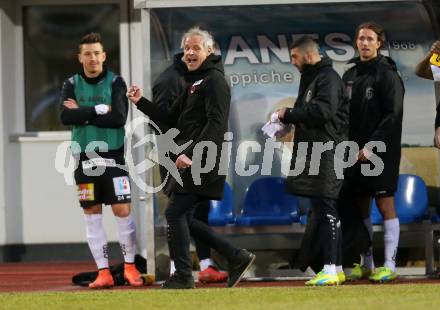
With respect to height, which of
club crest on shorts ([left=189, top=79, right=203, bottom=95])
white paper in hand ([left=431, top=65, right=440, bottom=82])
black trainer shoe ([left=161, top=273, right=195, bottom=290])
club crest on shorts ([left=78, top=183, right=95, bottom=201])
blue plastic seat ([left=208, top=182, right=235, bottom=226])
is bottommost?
black trainer shoe ([left=161, top=273, right=195, bottom=290])

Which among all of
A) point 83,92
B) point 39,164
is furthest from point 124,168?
point 39,164

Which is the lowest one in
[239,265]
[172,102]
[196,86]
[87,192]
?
[239,265]

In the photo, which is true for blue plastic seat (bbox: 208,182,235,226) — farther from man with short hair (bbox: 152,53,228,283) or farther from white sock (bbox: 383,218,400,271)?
white sock (bbox: 383,218,400,271)

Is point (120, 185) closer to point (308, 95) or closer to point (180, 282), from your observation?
point (180, 282)

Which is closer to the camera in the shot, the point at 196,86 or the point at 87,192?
the point at 196,86

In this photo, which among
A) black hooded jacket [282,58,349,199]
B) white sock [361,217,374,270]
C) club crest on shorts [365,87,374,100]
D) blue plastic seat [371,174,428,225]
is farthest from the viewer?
blue plastic seat [371,174,428,225]

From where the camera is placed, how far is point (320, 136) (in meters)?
10.9

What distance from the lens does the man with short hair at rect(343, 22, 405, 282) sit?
1116 centimetres

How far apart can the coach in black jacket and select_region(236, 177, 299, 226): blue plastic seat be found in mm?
1338

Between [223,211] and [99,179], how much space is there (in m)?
1.52

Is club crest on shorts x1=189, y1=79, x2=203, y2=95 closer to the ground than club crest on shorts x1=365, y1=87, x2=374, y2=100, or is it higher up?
higher up

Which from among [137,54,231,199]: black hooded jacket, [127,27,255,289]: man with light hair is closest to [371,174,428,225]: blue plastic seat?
[127,27,255,289]: man with light hair

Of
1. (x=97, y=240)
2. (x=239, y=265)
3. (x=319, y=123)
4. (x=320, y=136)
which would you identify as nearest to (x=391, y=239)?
(x=320, y=136)

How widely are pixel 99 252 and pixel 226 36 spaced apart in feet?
7.96
